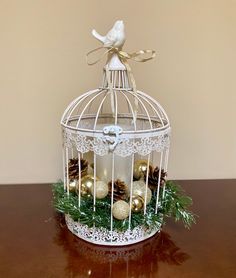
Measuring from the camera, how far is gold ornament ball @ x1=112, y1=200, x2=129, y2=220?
640mm

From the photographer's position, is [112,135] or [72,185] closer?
[112,135]

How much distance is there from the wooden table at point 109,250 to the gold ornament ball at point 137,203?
2.9 inches

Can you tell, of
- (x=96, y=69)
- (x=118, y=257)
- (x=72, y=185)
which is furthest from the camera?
(x=96, y=69)

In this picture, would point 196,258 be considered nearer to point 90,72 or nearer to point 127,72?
point 127,72

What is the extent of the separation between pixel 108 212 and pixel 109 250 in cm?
7

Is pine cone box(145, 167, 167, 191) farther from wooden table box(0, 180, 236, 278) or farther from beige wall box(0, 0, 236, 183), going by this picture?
beige wall box(0, 0, 236, 183)

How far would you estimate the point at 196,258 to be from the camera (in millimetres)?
622

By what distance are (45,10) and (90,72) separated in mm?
203

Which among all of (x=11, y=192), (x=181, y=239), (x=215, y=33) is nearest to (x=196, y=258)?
(x=181, y=239)

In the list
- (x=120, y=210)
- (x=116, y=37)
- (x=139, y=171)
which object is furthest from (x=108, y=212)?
(x=116, y=37)

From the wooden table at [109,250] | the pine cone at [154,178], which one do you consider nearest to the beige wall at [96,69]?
the wooden table at [109,250]

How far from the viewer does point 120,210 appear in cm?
64

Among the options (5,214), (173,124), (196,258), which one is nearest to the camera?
(196,258)

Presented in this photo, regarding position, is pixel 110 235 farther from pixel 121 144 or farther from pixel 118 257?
pixel 121 144
